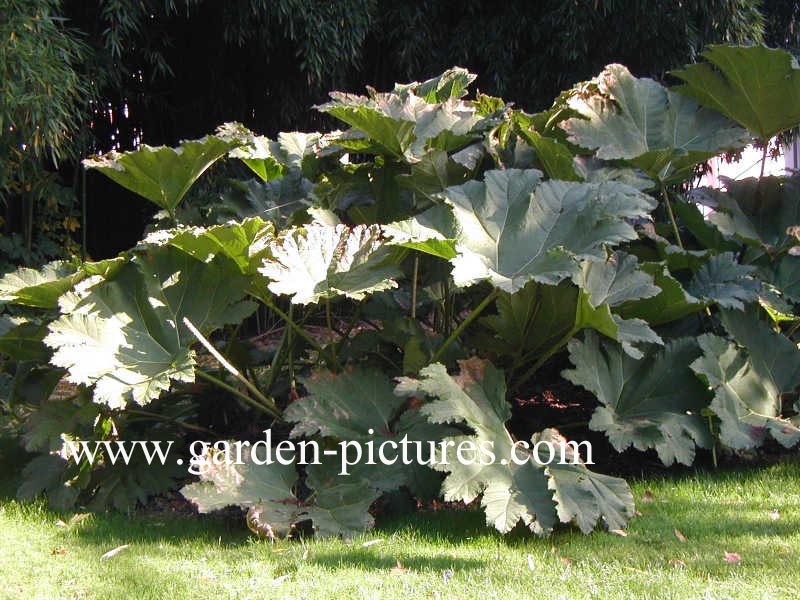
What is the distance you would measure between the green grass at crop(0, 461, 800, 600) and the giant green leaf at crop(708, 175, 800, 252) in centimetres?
115

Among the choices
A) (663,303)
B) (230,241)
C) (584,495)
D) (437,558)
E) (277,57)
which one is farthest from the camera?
(277,57)

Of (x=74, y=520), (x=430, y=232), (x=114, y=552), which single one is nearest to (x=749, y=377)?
(x=430, y=232)

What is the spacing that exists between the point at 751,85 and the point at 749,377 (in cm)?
115

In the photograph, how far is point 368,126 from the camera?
2869mm

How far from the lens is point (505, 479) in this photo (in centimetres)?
240

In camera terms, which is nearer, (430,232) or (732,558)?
(732,558)

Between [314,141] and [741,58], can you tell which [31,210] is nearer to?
[314,141]

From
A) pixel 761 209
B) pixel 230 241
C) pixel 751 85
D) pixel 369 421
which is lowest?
pixel 369 421

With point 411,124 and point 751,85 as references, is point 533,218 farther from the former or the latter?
point 751,85

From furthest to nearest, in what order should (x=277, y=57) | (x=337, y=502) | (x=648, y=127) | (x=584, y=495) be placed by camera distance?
(x=277, y=57), (x=648, y=127), (x=337, y=502), (x=584, y=495)

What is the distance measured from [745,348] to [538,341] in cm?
80

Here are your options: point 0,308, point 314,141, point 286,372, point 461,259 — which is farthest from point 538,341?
point 0,308

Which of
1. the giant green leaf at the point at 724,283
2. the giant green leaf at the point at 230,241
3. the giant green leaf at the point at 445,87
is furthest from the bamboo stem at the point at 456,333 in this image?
the giant green leaf at the point at 445,87

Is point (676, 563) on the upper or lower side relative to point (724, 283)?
lower
